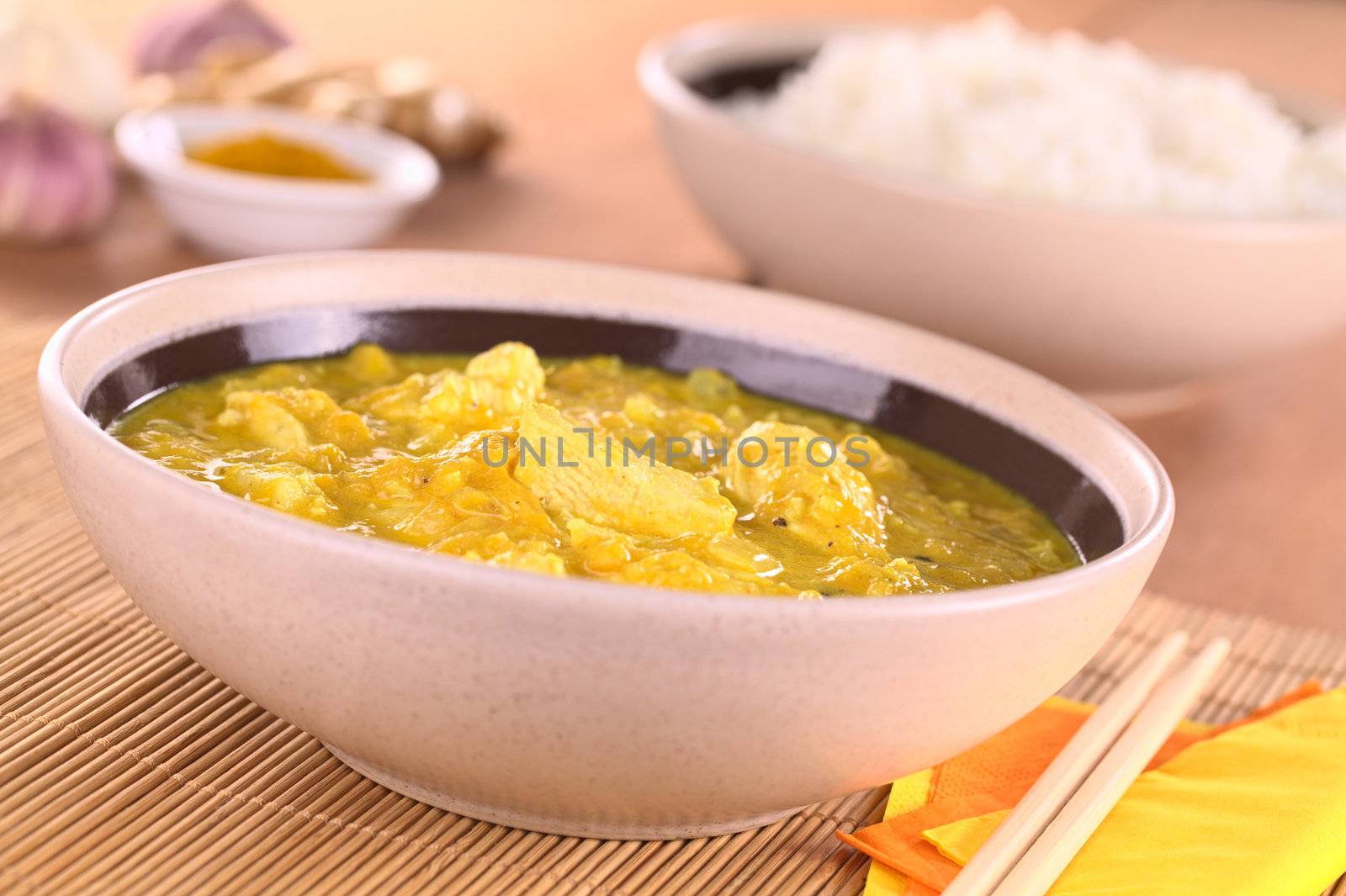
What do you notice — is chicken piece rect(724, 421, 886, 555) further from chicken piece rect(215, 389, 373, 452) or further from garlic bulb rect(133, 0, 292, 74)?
garlic bulb rect(133, 0, 292, 74)

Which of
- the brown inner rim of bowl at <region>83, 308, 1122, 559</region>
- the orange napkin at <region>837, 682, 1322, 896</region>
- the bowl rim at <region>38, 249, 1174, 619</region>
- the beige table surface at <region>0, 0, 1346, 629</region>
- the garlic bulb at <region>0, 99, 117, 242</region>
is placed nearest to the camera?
the bowl rim at <region>38, 249, 1174, 619</region>

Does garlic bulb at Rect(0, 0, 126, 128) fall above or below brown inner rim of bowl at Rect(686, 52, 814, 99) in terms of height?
below

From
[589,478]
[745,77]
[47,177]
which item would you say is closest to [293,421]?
[589,478]

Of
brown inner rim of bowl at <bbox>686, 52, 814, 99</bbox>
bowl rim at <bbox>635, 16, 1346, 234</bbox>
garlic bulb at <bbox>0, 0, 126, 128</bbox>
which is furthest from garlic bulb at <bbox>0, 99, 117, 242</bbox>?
brown inner rim of bowl at <bbox>686, 52, 814, 99</bbox>

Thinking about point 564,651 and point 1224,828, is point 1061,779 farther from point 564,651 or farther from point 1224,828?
point 564,651

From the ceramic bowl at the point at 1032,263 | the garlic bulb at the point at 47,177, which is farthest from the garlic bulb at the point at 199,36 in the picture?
the ceramic bowl at the point at 1032,263

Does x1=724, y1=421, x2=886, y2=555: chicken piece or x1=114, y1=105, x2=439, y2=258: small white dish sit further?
x1=114, y1=105, x2=439, y2=258: small white dish

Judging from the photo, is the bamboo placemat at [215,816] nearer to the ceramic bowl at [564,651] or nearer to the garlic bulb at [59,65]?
the ceramic bowl at [564,651]

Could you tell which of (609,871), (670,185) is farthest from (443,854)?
(670,185)

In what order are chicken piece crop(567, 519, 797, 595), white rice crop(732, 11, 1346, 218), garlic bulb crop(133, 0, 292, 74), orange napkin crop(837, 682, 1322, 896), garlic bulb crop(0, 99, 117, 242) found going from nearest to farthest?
chicken piece crop(567, 519, 797, 595) < orange napkin crop(837, 682, 1322, 896) < white rice crop(732, 11, 1346, 218) < garlic bulb crop(0, 99, 117, 242) < garlic bulb crop(133, 0, 292, 74)
